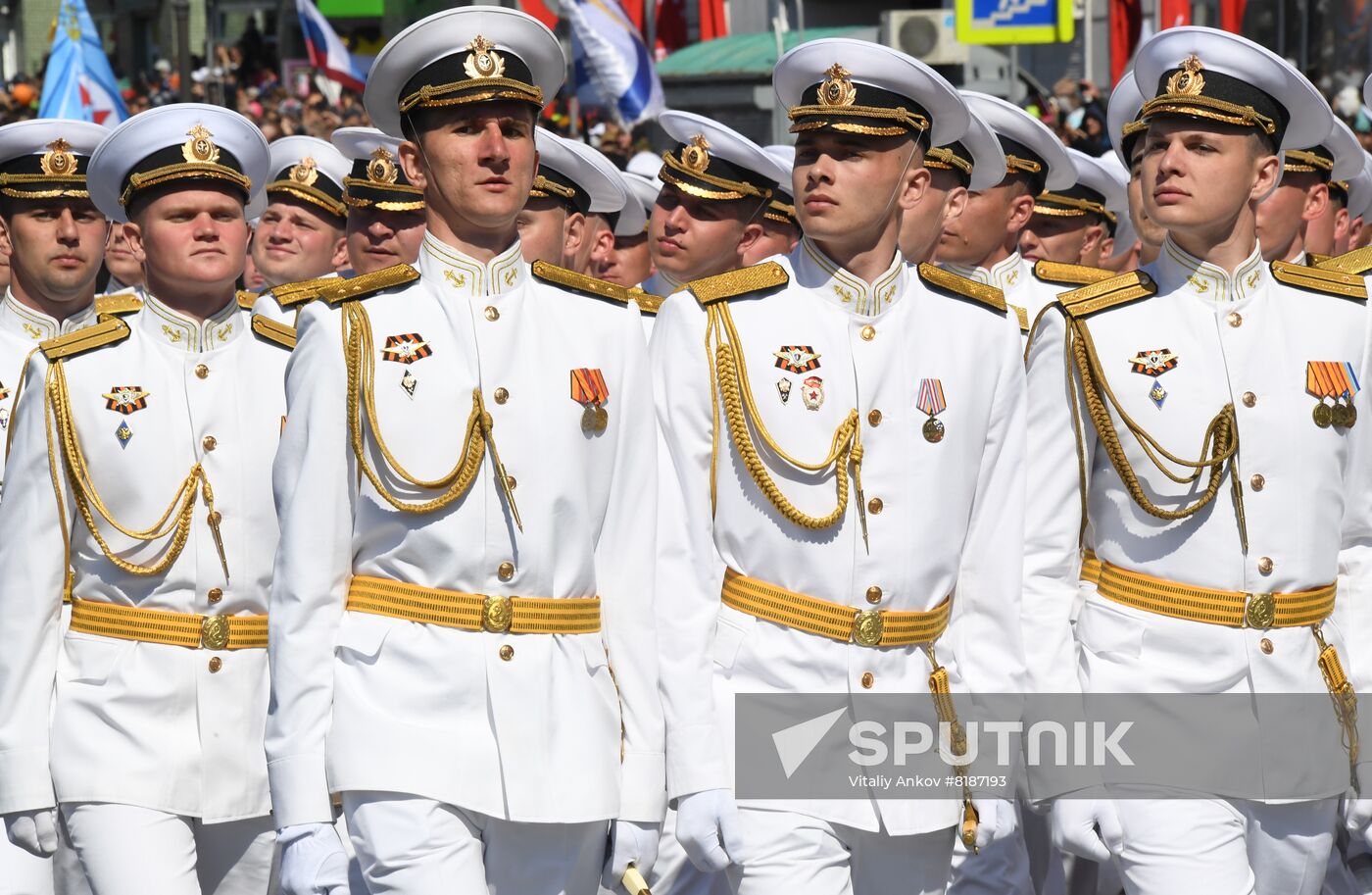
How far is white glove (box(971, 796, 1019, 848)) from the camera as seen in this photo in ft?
17.3

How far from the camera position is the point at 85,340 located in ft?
19.9

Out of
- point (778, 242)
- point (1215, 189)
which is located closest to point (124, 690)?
point (1215, 189)

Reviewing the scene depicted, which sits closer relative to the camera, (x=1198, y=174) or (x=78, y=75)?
(x=1198, y=174)

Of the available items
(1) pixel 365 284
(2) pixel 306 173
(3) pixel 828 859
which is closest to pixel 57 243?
(2) pixel 306 173

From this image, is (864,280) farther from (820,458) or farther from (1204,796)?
(1204,796)

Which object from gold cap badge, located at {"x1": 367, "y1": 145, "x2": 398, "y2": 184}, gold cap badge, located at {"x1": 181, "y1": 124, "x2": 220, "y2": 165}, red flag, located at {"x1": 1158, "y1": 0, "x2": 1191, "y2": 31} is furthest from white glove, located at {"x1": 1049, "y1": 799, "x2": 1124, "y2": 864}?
red flag, located at {"x1": 1158, "y1": 0, "x2": 1191, "y2": 31}

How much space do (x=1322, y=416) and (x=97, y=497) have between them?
3.18 meters

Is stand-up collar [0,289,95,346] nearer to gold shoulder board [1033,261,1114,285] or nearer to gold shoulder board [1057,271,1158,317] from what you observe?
gold shoulder board [1057,271,1158,317]

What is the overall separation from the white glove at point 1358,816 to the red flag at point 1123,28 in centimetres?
1786

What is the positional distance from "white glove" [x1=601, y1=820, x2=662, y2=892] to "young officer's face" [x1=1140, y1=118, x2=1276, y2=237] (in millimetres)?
2125

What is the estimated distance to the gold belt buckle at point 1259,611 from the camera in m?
5.68

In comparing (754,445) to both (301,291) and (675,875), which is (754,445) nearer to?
(301,291)

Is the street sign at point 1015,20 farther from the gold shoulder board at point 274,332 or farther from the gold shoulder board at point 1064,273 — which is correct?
the gold shoulder board at point 274,332

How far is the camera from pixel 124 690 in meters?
5.82
